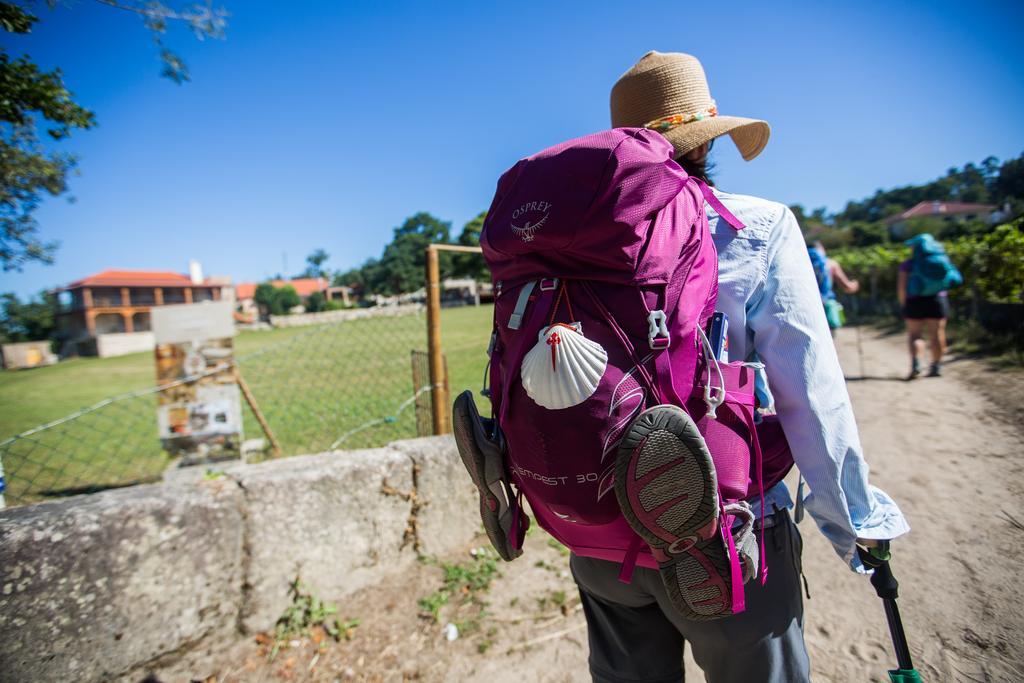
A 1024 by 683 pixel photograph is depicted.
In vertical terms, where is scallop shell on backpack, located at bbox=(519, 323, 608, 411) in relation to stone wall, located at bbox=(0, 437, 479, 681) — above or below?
above

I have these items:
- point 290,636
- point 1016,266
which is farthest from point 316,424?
point 1016,266

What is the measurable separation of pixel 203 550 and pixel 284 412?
6221 mm

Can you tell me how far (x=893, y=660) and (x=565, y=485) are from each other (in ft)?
6.91

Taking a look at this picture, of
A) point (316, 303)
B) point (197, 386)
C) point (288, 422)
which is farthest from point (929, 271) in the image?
point (316, 303)

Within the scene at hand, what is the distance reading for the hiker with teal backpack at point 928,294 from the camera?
5.64 meters

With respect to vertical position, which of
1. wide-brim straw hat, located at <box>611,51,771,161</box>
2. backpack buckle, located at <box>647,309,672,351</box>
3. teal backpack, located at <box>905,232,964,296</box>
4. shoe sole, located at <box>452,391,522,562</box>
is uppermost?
wide-brim straw hat, located at <box>611,51,771,161</box>

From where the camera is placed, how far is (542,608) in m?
2.75

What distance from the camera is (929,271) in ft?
18.6

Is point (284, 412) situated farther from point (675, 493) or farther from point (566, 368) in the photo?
point (675, 493)

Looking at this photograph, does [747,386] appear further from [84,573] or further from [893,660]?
[84,573]

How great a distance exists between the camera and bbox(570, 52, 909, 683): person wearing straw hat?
3.57ft

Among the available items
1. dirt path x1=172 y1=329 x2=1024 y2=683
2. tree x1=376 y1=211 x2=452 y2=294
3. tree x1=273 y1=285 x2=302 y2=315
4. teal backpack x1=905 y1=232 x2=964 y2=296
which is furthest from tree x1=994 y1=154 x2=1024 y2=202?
tree x1=273 y1=285 x2=302 y2=315

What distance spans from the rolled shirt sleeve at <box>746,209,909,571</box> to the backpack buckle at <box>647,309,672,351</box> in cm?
32

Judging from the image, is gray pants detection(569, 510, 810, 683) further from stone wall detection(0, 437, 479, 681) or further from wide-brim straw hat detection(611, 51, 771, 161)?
stone wall detection(0, 437, 479, 681)
